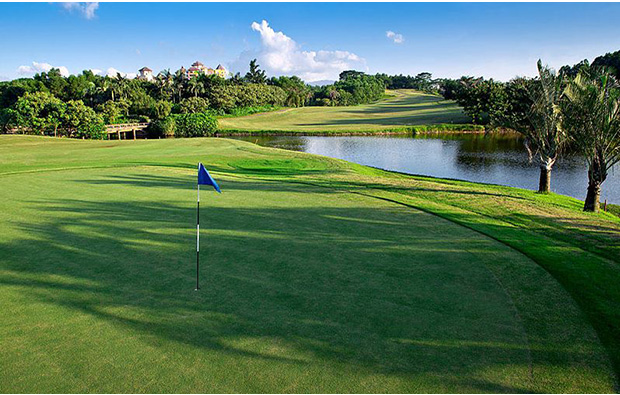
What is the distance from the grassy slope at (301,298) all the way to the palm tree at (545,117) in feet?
30.7

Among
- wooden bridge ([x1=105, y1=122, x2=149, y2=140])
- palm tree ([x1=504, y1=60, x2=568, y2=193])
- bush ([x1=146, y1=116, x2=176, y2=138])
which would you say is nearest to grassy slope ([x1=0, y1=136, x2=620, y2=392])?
palm tree ([x1=504, y1=60, x2=568, y2=193])

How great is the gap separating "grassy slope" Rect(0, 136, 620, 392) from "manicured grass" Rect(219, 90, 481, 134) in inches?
2759

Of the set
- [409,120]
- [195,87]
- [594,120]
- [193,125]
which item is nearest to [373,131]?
[409,120]

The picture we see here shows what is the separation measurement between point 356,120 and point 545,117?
8369 centimetres

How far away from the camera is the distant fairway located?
9038 centimetres

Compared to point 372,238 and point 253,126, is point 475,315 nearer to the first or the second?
point 372,238

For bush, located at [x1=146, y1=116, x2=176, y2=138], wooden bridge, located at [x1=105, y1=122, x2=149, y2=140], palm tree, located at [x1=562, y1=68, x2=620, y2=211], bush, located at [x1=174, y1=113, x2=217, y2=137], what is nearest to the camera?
palm tree, located at [x1=562, y1=68, x2=620, y2=211]

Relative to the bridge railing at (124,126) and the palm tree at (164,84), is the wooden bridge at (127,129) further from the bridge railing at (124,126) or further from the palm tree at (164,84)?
the palm tree at (164,84)

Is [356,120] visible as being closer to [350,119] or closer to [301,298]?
[350,119]

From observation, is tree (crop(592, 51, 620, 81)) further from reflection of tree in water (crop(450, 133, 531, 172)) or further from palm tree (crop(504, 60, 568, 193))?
palm tree (crop(504, 60, 568, 193))

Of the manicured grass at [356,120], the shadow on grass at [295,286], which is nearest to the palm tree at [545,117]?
the shadow on grass at [295,286]

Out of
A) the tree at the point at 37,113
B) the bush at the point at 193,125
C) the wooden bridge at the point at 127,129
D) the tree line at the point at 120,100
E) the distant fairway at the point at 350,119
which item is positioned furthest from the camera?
the distant fairway at the point at 350,119

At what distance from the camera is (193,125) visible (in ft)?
251

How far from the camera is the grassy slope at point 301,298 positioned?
5.50 metres
